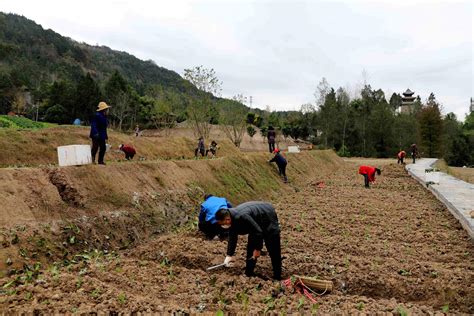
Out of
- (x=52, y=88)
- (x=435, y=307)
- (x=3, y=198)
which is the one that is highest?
(x=52, y=88)

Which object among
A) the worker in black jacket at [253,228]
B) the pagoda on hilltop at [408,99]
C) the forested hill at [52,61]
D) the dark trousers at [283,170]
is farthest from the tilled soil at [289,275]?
the pagoda on hilltop at [408,99]

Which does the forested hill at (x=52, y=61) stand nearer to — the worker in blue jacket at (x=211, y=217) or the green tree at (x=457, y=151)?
the green tree at (x=457, y=151)

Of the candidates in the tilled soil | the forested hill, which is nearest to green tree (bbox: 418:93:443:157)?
the forested hill

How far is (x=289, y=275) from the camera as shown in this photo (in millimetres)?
5828

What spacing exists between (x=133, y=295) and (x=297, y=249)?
3357 millimetres

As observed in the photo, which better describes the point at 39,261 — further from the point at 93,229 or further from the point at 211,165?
the point at 211,165

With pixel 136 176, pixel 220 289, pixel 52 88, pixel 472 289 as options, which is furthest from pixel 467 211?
pixel 52 88

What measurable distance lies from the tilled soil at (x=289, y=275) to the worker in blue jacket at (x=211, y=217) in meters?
0.23

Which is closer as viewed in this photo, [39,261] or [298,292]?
[298,292]

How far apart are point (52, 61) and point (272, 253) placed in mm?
91855

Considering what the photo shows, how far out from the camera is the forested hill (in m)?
64.6

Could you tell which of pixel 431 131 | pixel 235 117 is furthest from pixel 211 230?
pixel 431 131

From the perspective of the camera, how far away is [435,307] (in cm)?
488

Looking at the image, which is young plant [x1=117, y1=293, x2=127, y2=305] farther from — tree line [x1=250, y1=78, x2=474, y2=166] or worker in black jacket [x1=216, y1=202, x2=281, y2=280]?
tree line [x1=250, y1=78, x2=474, y2=166]
